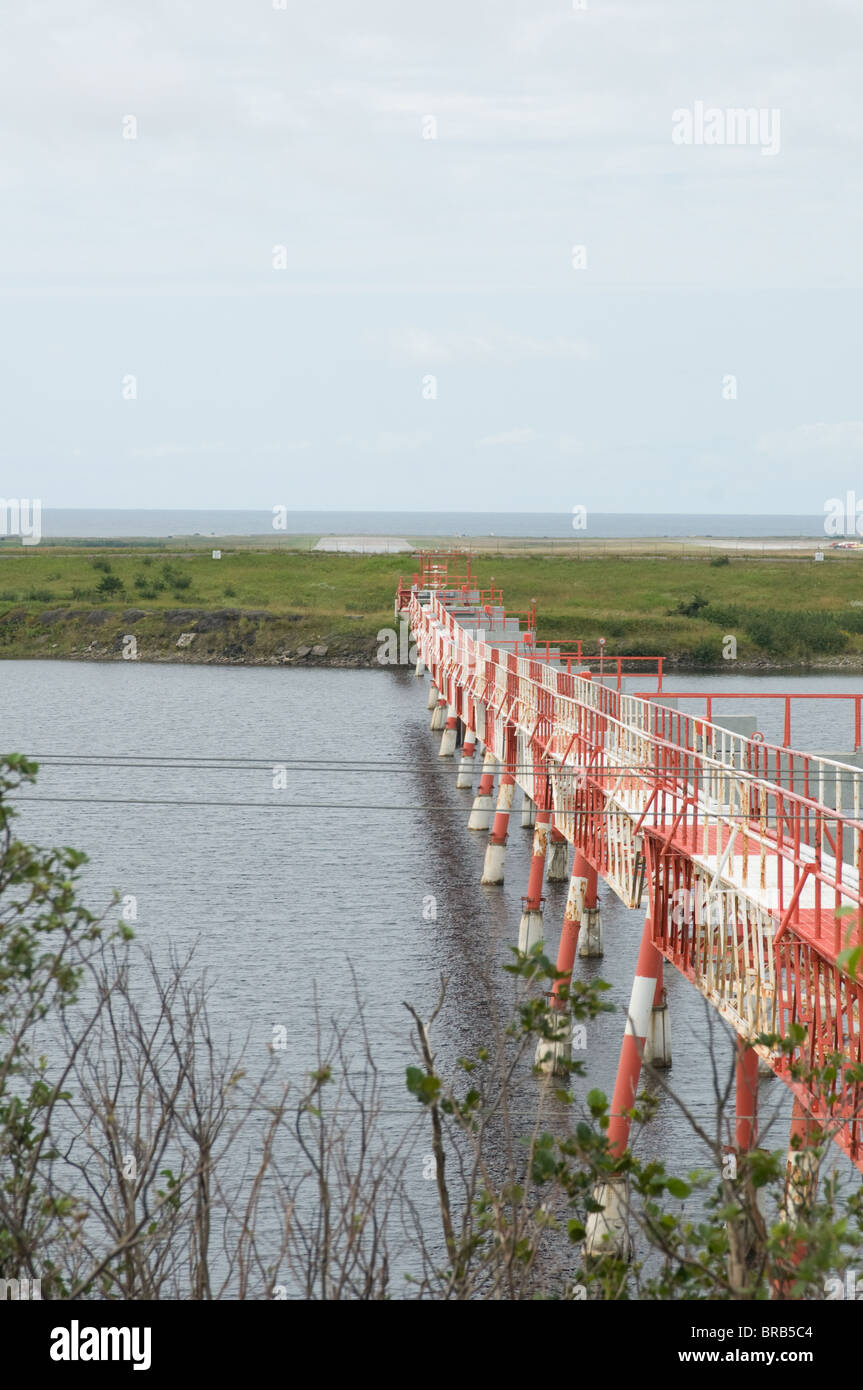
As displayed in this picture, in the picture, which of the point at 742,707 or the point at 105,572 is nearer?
the point at 742,707

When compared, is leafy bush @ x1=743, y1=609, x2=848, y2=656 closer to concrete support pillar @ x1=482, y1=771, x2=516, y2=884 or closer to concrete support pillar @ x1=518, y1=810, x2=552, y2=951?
concrete support pillar @ x1=482, y1=771, x2=516, y2=884

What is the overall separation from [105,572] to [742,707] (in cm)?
7166

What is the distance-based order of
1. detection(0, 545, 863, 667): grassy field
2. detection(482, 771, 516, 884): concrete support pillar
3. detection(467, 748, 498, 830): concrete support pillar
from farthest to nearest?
1. detection(0, 545, 863, 667): grassy field
2. detection(467, 748, 498, 830): concrete support pillar
3. detection(482, 771, 516, 884): concrete support pillar

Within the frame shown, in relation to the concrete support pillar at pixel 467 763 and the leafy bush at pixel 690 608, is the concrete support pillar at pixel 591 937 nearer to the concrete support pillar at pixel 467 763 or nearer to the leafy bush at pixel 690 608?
the concrete support pillar at pixel 467 763

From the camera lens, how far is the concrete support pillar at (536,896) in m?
27.6

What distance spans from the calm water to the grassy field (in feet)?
91.7

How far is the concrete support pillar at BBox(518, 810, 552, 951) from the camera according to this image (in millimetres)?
27609

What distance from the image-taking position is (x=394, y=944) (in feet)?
98.4

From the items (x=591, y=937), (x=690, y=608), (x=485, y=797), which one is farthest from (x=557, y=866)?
(x=690, y=608)

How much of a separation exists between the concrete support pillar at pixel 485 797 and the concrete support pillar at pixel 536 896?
6.58 m

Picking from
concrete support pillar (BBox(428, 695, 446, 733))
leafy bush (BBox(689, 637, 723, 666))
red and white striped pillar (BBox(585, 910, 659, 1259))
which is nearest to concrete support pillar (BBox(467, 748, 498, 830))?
red and white striped pillar (BBox(585, 910, 659, 1259))

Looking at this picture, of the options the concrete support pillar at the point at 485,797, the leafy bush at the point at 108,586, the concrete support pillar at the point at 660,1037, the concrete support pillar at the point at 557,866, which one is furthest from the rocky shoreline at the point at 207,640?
the concrete support pillar at the point at 660,1037

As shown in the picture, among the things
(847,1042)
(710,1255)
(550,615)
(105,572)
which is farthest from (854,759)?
(105,572)
